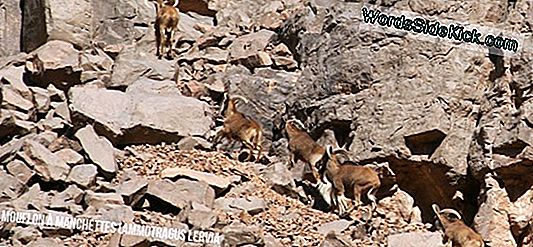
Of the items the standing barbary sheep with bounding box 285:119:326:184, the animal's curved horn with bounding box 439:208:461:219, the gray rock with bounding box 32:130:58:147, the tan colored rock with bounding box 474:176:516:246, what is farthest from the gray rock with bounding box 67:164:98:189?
the tan colored rock with bounding box 474:176:516:246

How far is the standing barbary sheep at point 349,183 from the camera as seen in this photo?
35.6 ft

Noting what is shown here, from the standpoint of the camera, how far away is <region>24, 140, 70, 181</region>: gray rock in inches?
414

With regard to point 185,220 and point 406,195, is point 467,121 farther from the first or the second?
point 185,220

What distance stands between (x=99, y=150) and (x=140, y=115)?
0.96 meters

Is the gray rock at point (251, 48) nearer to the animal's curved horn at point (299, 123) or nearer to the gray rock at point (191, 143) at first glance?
the animal's curved horn at point (299, 123)

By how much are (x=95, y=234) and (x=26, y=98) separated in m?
3.51

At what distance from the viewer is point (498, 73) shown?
1120 centimetres

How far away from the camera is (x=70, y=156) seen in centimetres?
1084

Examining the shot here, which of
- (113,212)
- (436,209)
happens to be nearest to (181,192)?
(113,212)

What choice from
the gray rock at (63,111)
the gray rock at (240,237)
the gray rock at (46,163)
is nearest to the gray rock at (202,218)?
the gray rock at (240,237)

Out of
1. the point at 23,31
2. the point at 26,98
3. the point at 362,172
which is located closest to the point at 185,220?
the point at 362,172

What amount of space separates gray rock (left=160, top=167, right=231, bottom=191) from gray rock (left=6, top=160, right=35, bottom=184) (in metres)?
1.42

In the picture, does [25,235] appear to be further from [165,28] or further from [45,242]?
[165,28]

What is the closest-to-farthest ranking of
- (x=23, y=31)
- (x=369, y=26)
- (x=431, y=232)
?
1. (x=431, y=232)
2. (x=369, y=26)
3. (x=23, y=31)
